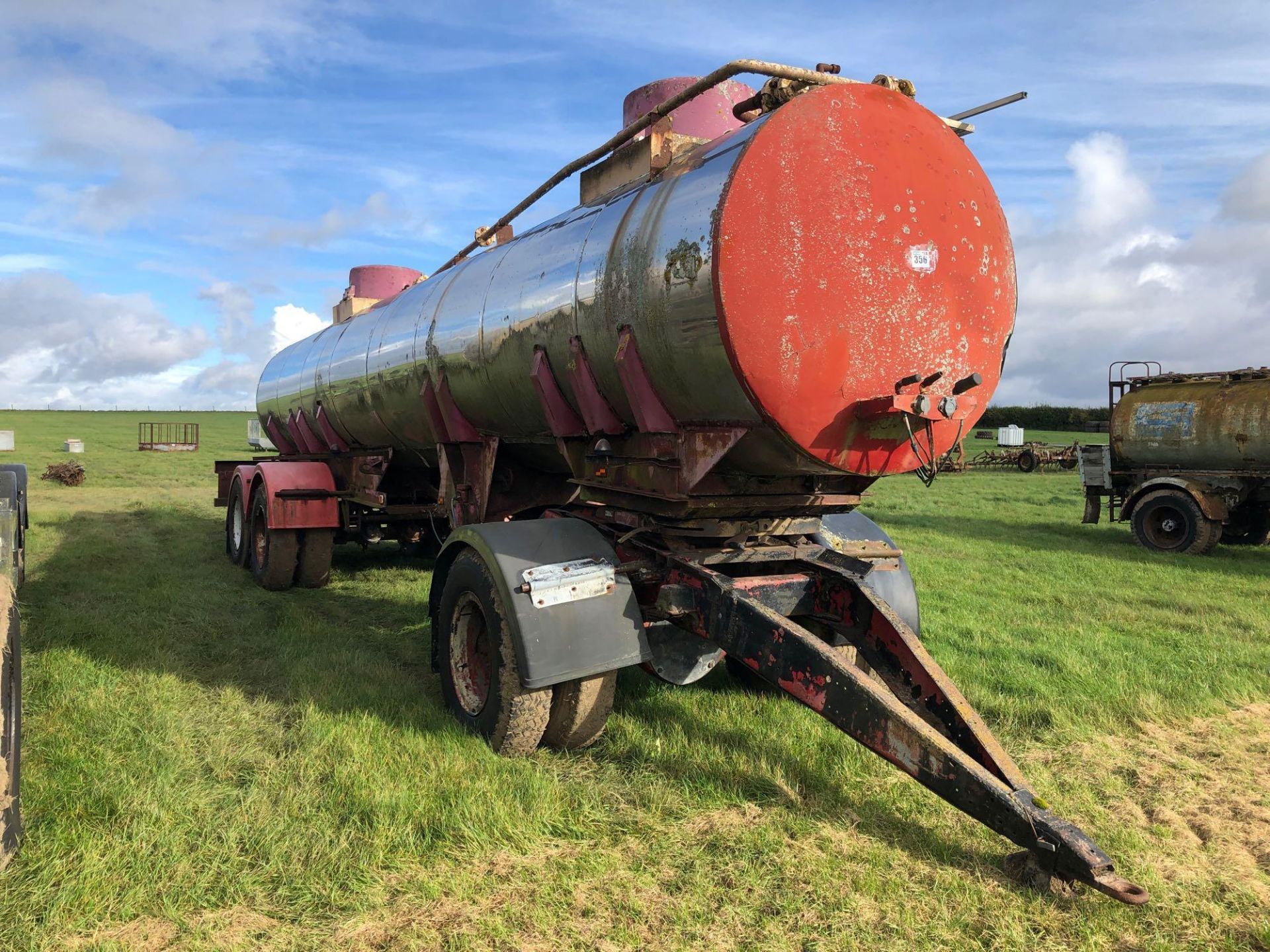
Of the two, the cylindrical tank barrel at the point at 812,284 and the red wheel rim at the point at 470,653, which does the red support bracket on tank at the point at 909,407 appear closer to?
the cylindrical tank barrel at the point at 812,284

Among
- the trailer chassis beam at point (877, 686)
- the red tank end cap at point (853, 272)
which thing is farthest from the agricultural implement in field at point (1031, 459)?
the red tank end cap at point (853, 272)

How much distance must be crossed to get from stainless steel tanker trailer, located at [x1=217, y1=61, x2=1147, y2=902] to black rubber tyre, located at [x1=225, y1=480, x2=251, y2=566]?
16.9 feet

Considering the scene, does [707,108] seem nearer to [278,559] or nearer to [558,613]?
[558,613]

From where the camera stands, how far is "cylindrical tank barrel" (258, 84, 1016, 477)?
11.3 ft

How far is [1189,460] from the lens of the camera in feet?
40.4

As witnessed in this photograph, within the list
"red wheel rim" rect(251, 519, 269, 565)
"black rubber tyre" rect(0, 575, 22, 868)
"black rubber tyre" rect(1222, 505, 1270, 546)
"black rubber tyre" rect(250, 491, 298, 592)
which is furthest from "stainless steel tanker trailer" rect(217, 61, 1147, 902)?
"black rubber tyre" rect(1222, 505, 1270, 546)

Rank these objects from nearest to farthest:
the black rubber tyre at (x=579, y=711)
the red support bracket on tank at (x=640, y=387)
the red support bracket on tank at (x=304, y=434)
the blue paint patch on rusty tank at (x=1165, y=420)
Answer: the red support bracket on tank at (x=640, y=387) < the black rubber tyre at (x=579, y=711) < the red support bracket on tank at (x=304, y=434) < the blue paint patch on rusty tank at (x=1165, y=420)

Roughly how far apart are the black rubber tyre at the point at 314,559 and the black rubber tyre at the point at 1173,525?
11.3m

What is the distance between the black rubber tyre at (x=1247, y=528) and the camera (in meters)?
12.9

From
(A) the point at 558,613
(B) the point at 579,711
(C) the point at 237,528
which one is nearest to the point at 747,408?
(A) the point at 558,613

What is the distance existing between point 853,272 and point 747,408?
729 mm

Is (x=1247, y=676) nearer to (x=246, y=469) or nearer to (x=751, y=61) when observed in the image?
(x=751, y=61)

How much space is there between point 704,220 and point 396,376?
12.9ft

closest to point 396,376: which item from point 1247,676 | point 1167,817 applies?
point 1167,817
